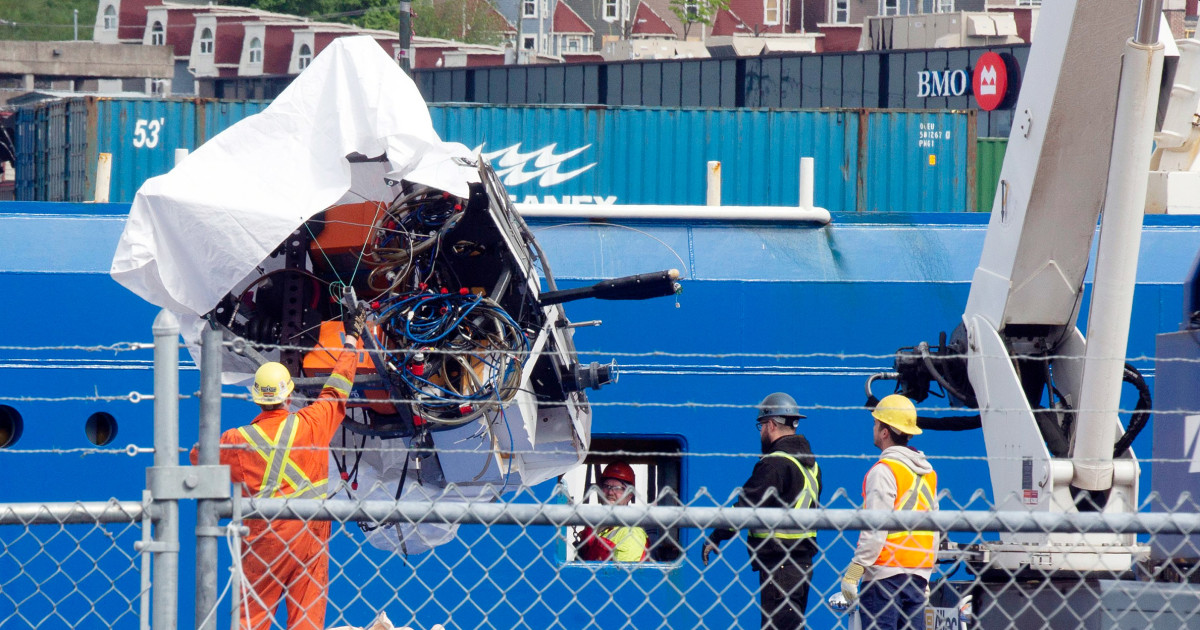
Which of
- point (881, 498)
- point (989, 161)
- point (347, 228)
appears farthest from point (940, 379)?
point (989, 161)

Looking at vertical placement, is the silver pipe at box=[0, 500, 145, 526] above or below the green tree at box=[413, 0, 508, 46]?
below

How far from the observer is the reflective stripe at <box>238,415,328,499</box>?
572 cm

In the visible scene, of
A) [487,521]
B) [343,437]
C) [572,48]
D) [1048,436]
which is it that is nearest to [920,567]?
[1048,436]

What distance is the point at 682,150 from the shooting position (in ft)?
50.4

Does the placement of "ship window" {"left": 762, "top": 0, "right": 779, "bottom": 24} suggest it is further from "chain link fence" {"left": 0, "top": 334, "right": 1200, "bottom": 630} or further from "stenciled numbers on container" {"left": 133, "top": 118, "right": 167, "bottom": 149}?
"chain link fence" {"left": 0, "top": 334, "right": 1200, "bottom": 630}

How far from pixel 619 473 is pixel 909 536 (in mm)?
2366

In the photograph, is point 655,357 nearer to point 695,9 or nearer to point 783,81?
point 783,81

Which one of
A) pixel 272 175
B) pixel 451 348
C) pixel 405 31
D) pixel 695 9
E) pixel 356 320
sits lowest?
pixel 451 348

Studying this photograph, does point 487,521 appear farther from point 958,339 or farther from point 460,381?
point 958,339

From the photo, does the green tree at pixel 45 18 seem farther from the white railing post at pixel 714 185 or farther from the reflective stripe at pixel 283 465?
the reflective stripe at pixel 283 465

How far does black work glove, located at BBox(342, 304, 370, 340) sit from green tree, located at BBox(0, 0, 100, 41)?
76400 mm

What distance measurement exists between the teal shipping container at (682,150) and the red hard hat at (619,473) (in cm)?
741

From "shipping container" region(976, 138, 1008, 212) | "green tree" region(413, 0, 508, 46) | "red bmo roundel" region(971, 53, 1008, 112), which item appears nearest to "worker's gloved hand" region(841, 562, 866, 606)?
"shipping container" region(976, 138, 1008, 212)

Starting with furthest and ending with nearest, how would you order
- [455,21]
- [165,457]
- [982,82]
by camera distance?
1. [455,21]
2. [982,82]
3. [165,457]
